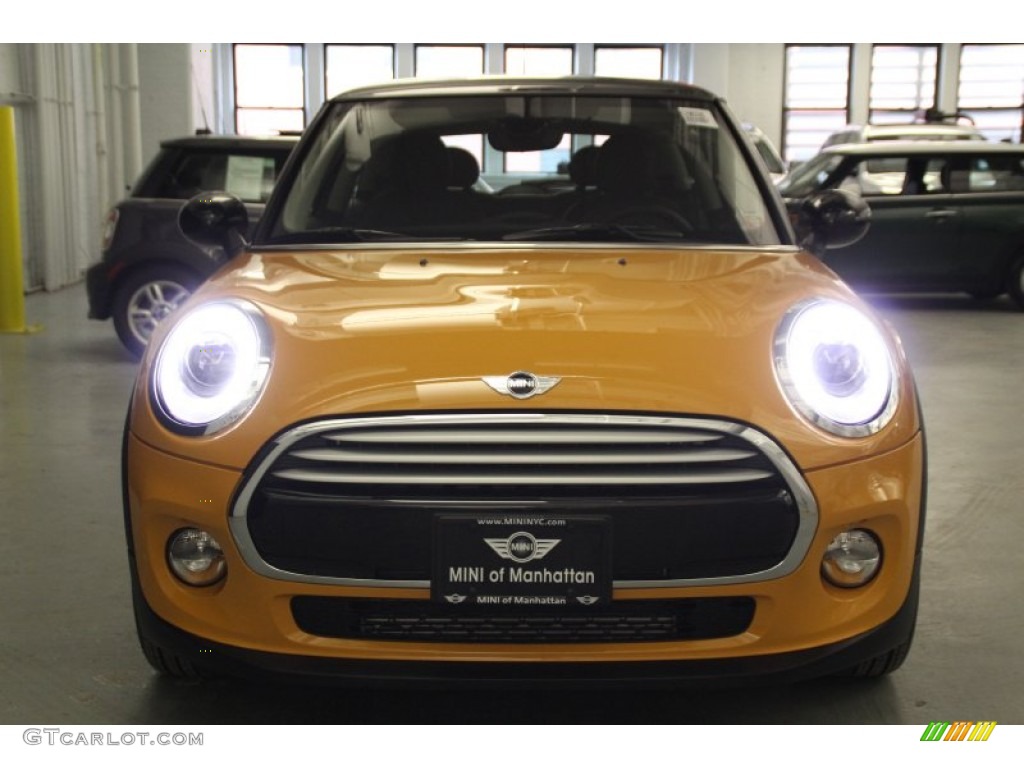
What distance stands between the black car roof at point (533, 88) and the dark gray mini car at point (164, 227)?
364 cm

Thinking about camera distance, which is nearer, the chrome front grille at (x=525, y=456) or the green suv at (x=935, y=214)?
the chrome front grille at (x=525, y=456)

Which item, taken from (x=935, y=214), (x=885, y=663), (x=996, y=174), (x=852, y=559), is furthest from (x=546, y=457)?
(x=996, y=174)

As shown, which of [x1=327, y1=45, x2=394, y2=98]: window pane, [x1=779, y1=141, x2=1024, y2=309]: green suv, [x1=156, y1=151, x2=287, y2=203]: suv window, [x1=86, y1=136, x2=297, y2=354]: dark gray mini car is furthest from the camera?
[x1=327, y1=45, x2=394, y2=98]: window pane

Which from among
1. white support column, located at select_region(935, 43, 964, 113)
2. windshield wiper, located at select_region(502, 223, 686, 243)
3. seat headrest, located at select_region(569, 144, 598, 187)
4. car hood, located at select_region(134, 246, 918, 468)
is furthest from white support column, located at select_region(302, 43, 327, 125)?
car hood, located at select_region(134, 246, 918, 468)

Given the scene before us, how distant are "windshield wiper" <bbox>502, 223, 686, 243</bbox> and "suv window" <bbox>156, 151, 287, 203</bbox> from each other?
435cm

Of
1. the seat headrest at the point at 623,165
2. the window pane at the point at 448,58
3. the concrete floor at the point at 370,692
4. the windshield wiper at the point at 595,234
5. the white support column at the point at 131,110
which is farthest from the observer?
the window pane at the point at 448,58

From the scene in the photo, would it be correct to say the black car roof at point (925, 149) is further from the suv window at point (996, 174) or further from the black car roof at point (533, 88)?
the black car roof at point (533, 88)

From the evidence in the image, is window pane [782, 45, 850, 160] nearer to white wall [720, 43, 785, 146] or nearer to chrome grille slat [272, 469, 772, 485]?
white wall [720, 43, 785, 146]

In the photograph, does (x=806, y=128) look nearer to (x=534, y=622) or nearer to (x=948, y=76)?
(x=948, y=76)

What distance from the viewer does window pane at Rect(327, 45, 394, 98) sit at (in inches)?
840

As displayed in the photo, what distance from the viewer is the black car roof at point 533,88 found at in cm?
325

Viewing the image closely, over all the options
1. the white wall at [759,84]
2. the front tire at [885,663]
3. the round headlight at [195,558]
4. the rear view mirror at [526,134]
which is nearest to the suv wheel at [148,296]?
the rear view mirror at [526,134]

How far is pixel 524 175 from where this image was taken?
11.0 ft
